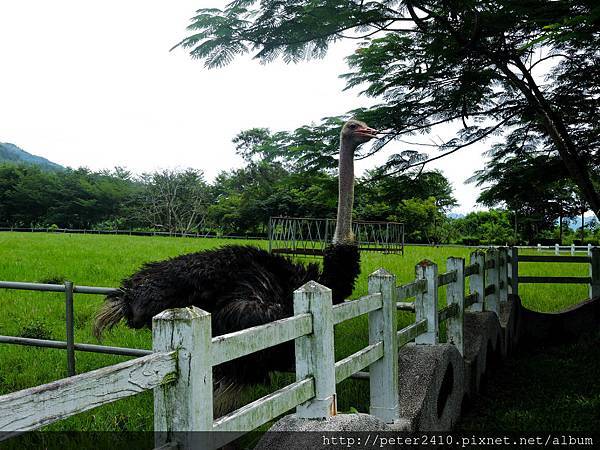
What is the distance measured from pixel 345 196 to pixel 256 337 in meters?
3.70

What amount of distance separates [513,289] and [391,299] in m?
5.48

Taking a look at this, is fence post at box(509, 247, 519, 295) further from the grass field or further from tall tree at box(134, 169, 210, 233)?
tall tree at box(134, 169, 210, 233)

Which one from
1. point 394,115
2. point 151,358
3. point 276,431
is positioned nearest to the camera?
point 151,358

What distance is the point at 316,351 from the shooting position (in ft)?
9.14

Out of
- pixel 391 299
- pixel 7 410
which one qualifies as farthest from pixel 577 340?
pixel 7 410

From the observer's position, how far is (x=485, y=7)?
6.29 m

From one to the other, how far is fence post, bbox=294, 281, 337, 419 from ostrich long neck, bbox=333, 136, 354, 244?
8.93 feet

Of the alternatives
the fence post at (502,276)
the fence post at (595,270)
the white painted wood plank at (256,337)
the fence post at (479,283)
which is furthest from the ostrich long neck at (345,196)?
the fence post at (595,270)

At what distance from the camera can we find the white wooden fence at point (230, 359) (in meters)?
1.51

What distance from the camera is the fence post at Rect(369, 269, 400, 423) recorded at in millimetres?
3621

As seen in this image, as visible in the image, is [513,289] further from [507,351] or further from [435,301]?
[435,301]

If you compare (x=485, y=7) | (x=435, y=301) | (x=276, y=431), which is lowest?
(x=276, y=431)

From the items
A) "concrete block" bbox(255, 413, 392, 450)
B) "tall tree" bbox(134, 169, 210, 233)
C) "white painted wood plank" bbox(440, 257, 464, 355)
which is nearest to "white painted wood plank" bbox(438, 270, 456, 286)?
"white painted wood plank" bbox(440, 257, 464, 355)

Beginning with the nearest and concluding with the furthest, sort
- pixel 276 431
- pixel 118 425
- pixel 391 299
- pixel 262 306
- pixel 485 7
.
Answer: pixel 276 431, pixel 391 299, pixel 262 306, pixel 118 425, pixel 485 7
